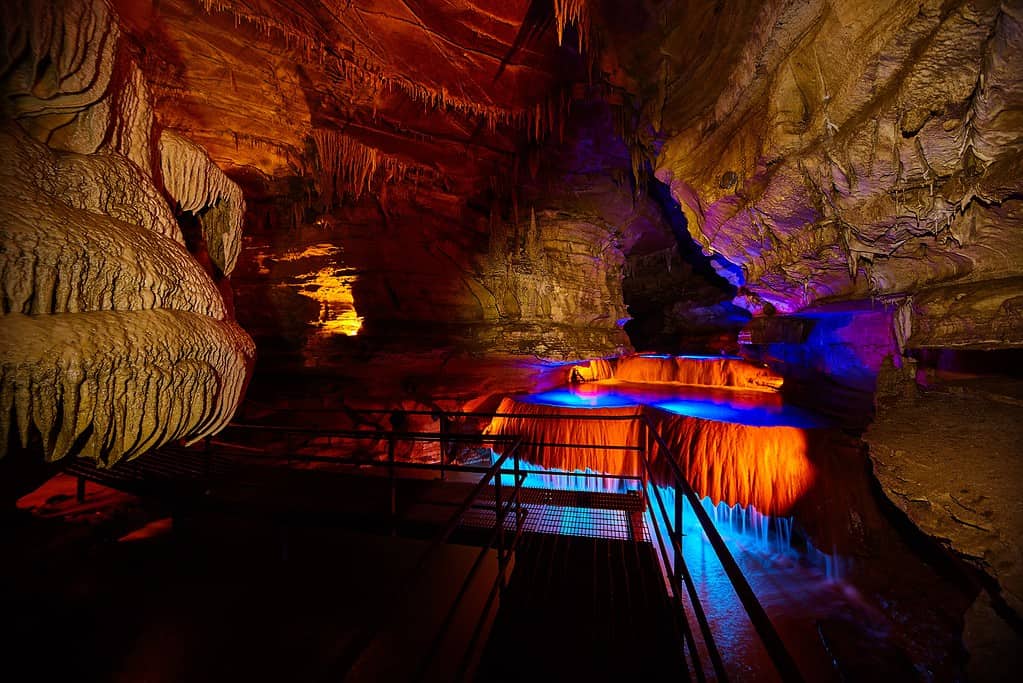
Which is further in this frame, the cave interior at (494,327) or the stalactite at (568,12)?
the stalactite at (568,12)

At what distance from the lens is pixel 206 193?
3.36 meters

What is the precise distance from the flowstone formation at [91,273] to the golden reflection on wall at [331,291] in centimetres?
649

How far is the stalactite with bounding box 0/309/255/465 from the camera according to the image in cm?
160

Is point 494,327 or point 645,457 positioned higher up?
point 494,327

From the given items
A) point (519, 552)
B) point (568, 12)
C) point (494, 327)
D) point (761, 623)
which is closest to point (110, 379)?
point (761, 623)

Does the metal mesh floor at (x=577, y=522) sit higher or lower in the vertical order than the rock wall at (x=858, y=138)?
lower

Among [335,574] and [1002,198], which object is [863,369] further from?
[335,574]

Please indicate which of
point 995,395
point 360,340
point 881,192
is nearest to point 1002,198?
point 881,192

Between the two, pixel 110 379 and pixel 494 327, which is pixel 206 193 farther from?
pixel 494 327

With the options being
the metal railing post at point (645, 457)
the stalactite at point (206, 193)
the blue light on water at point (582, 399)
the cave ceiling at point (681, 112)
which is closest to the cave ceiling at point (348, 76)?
the cave ceiling at point (681, 112)

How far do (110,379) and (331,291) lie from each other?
8098 millimetres

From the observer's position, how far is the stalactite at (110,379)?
1.60 m

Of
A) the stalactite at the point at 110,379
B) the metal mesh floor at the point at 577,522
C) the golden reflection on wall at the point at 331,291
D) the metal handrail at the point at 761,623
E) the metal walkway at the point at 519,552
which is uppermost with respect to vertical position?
the golden reflection on wall at the point at 331,291

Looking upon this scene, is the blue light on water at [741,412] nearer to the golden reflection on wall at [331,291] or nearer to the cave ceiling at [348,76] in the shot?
the cave ceiling at [348,76]
